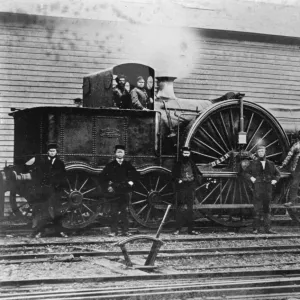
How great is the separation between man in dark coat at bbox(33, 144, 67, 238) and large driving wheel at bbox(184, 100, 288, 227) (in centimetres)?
290

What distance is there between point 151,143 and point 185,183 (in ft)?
3.25

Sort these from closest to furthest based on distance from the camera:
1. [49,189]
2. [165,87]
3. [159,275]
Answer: [159,275]
[49,189]
[165,87]

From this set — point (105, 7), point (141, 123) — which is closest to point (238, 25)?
point (105, 7)

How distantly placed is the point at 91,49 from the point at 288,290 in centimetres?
1215

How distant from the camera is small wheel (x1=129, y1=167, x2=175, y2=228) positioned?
11.5m

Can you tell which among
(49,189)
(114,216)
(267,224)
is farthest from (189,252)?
(267,224)

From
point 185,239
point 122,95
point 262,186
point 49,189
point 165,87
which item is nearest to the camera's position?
point 185,239

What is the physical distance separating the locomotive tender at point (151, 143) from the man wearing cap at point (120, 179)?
0.29 metres

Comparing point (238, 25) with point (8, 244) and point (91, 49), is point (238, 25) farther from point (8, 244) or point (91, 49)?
point (8, 244)

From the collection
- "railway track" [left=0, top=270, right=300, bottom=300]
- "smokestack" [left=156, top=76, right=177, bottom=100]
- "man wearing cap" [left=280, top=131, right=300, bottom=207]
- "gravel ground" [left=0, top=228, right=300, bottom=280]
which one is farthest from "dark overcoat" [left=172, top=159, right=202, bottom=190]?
"railway track" [left=0, top=270, right=300, bottom=300]

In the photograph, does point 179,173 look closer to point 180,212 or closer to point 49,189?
point 180,212

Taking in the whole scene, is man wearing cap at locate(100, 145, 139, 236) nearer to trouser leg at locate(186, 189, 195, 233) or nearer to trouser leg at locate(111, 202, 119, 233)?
trouser leg at locate(111, 202, 119, 233)

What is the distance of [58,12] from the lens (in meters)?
16.5

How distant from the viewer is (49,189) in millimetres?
10375
